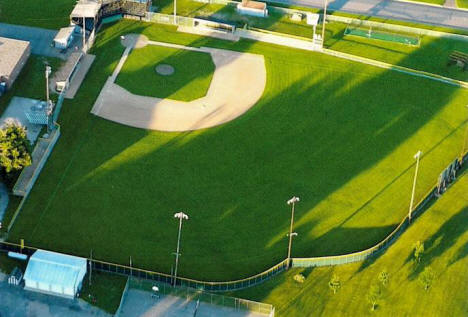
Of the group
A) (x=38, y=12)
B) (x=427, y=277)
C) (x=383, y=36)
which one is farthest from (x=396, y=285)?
(x=38, y=12)

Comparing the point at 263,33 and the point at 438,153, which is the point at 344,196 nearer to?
the point at 438,153

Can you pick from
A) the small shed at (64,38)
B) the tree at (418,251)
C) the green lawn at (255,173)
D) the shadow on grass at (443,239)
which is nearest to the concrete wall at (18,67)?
the small shed at (64,38)

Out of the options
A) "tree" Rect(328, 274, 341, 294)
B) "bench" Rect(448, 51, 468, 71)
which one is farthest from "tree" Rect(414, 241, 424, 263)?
"bench" Rect(448, 51, 468, 71)

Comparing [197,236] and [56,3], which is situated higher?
[56,3]

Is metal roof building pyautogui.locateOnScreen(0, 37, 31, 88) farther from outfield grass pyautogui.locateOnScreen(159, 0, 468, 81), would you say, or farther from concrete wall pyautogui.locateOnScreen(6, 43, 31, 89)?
outfield grass pyautogui.locateOnScreen(159, 0, 468, 81)

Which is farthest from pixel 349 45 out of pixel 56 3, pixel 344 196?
pixel 56 3

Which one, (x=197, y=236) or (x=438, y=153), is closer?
(x=197, y=236)

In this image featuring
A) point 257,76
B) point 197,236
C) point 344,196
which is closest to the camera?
point 197,236
